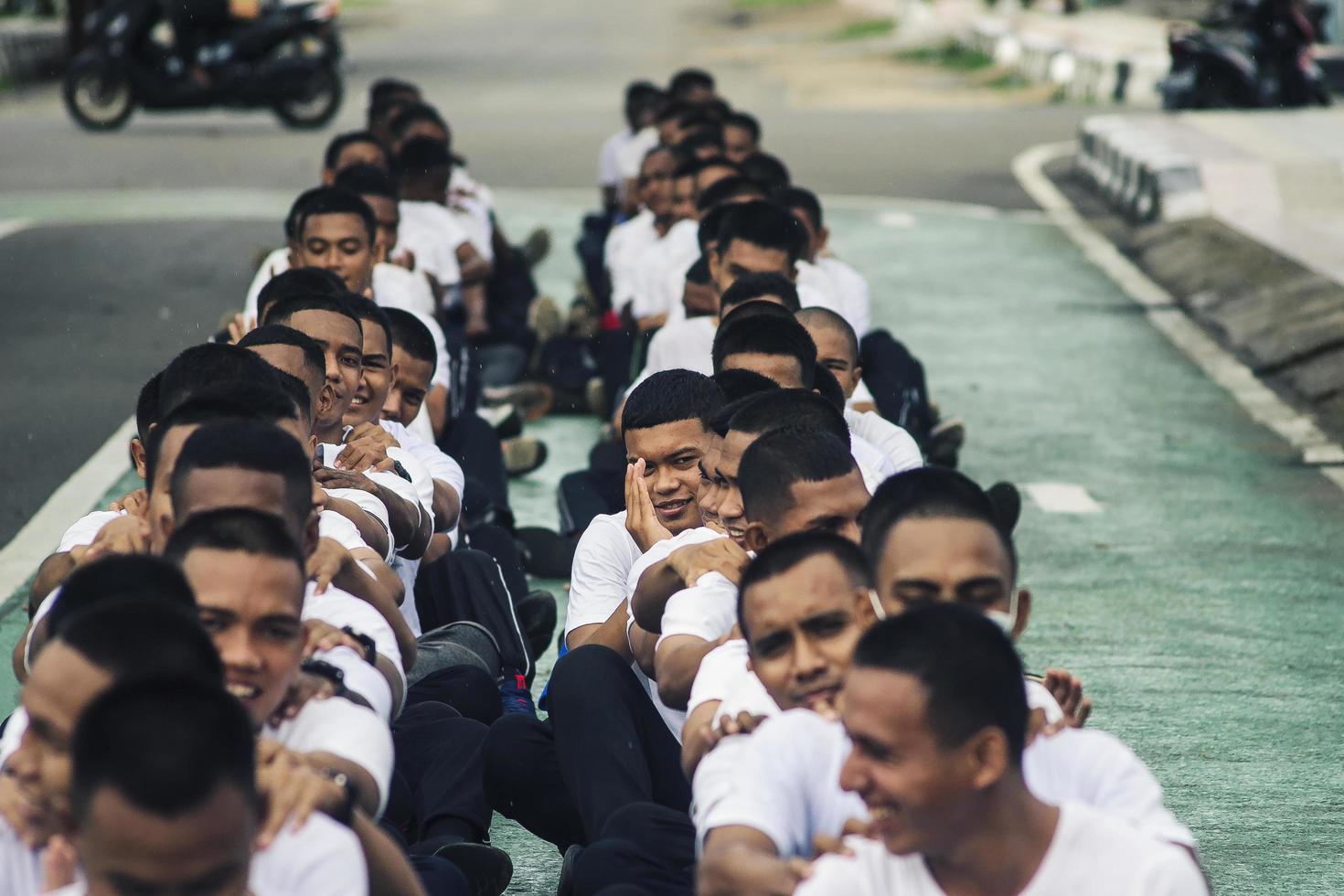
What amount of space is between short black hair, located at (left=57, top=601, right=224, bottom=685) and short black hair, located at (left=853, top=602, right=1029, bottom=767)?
0.87 metres

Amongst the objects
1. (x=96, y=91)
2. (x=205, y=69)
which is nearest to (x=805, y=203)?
(x=205, y=69)

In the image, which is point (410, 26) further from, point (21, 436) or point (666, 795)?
point (666, 795)

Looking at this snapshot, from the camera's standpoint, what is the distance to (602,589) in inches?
178

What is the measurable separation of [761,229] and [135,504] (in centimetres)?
303

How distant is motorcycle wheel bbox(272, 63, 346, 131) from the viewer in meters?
19.5

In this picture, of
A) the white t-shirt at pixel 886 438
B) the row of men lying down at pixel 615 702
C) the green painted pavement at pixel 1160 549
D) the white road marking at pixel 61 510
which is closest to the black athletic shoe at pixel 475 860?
the row of men lying down at pixel 615 702

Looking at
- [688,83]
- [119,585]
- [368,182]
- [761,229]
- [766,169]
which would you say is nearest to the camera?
[119,585]

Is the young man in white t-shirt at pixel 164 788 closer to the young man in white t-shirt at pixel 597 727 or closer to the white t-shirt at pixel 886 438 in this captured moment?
the young man in white t-shirt at pixel 597 727

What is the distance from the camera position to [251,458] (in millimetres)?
3467

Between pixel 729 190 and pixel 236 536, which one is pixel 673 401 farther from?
pixel 729 190

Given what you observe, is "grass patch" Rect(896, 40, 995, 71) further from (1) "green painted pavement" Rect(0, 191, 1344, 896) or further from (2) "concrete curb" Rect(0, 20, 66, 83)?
(1) "green painted pavement" Rect(0, 191, 1344, 896)

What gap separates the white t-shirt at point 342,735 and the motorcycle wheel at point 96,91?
56.4 ft

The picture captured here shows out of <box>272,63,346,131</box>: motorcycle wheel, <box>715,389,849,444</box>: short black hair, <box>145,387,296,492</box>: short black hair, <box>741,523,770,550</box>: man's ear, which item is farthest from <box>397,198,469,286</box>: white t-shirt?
<box>272,63,346,131</box>: motorcycle wheel

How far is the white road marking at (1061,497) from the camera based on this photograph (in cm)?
731
